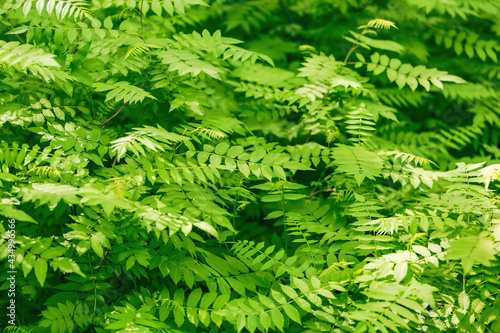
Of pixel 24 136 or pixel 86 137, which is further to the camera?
pixel 24 136

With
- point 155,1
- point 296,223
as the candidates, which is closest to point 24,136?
point 155,1

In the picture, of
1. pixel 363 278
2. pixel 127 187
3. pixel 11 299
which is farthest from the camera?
pixel 11 299

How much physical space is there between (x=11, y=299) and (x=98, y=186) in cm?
96

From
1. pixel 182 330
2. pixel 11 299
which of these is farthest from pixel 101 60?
pixel 182 330

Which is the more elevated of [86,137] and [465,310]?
[86,137]

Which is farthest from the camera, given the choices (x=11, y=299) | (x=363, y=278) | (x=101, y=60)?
(x=101, y=60)

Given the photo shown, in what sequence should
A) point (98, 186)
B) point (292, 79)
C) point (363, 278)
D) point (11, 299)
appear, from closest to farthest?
point (98, 186) → point (363, 278) → point (11, 299) → point (292, 79)

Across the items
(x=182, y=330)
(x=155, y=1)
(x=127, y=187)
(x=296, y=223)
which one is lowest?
(x=182, y=330)

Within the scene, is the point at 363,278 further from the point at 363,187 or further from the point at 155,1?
the point at 155,1

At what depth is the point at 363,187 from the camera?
2.44 meters

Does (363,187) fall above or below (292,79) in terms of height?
below

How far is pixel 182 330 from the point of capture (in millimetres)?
1833

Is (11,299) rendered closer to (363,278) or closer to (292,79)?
(363,278)

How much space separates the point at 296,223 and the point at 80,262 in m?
1.14
